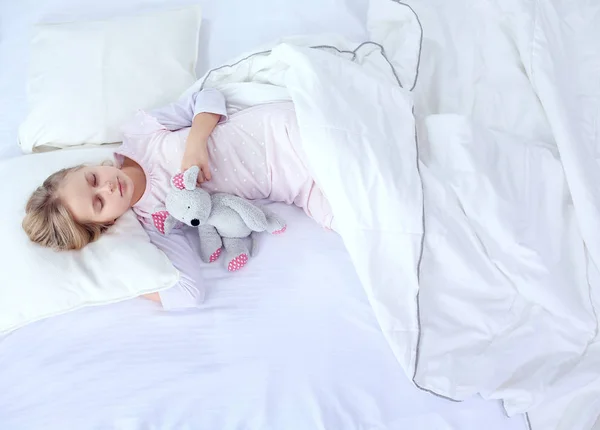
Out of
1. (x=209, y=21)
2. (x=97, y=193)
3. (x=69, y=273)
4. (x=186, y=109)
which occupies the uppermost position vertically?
(x=209, y=21)

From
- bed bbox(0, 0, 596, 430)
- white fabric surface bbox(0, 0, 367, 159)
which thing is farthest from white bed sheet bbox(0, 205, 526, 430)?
white fabric surface bbox(0, 0, 367, 159)

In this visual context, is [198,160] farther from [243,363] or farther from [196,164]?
[243,363]

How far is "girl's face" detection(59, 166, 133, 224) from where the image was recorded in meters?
1.02

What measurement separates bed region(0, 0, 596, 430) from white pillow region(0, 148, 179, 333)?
0.07 metres

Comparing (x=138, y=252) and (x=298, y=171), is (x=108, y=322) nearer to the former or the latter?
(x=138, y=252)

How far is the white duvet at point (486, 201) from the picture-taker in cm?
93

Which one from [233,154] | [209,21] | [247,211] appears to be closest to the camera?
→ [247,211]

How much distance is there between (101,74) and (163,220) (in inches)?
16.0

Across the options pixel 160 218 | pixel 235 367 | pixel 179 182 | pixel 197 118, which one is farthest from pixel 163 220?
pixel 235 367

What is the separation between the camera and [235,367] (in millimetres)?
957

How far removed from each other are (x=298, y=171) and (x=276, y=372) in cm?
42

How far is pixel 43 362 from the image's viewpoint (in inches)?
38.6

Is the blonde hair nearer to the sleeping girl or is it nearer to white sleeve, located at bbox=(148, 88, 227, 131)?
the sleeping girl

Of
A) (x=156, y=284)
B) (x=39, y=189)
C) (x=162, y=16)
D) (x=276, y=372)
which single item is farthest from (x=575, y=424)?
(x=162, y=16)
